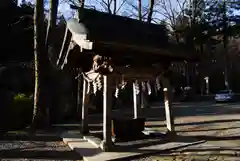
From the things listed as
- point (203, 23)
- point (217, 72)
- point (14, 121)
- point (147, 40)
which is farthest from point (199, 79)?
point (147, 40)

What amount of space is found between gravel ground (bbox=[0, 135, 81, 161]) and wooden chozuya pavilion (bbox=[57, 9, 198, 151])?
4.04ft

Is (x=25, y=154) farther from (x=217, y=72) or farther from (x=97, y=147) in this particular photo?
(x=217, y=72)

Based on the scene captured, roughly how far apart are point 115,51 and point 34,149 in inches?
150

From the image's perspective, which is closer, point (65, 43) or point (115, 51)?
point (115, 51)

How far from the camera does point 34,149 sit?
30.4 ft

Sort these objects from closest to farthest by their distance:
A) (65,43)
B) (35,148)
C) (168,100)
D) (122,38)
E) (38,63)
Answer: (122,38) < (35,148) < (65,43) < (168,100) < (38,63)

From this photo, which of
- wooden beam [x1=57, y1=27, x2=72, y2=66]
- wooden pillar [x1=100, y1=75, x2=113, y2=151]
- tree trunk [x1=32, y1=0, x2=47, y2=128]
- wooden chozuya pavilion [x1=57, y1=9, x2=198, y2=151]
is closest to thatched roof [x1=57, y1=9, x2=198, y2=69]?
wooden chozuya pavilion [x1=57, y1=9, x2=198, y2=151]

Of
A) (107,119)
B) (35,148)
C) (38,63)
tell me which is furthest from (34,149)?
(38,63)

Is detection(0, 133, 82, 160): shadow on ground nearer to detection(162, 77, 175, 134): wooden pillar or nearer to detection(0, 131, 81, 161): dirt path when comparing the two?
detection(0, 131, 81, 161): dirt path

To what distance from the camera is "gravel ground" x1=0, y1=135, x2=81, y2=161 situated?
811 centimetres

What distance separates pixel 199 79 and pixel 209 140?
34.8 meters

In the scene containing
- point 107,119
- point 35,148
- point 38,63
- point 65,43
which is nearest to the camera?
point 107,119

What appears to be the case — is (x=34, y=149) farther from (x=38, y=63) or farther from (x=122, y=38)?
(x=38, y=63)

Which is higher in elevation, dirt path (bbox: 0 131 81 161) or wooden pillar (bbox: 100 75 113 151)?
wooden pillar (bbox: 100 75 113 151)
